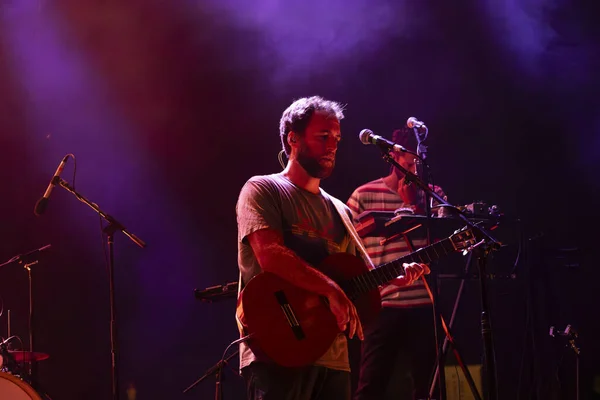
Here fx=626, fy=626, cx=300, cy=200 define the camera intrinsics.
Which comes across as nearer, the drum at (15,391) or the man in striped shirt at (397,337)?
the drum at (15,391)

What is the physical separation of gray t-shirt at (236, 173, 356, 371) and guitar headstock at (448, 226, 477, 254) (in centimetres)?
60

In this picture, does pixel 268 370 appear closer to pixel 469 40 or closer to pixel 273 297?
pixel 273 297

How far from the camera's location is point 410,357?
15.4ft

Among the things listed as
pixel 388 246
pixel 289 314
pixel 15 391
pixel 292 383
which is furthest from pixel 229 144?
pixel 292 383

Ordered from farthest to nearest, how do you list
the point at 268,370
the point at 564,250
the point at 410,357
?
the point at 564,250 → the point at 410,357 → the point at 268,370

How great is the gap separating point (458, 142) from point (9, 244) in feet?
14.8

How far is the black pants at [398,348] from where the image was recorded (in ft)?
15.0

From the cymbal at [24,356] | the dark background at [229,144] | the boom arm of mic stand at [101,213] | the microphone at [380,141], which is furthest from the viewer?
the dark background at [229,144]

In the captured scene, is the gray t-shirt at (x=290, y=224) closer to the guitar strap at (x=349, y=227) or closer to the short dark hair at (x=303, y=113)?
the guitar strap at (x=349, y=227)

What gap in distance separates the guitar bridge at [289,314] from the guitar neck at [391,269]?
1.26 ft

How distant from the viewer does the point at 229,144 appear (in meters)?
6.09

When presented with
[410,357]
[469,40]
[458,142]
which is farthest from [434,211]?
[469,40]

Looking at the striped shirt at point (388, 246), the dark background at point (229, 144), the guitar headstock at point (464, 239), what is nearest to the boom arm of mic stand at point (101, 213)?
the dark background at point (229, 144)

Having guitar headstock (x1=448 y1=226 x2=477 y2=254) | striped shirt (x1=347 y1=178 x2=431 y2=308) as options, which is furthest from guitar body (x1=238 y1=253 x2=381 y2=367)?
striped shirt (x1=347 y1=178 x2=431 y2=308)
